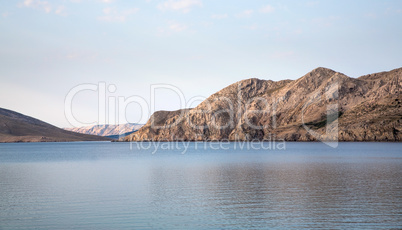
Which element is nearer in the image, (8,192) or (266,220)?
(266,220)

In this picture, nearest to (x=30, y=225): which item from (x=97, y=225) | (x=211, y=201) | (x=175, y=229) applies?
(x=97, y=225)

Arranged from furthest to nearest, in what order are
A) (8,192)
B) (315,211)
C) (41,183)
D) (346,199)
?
(41,183) → (8,192) → (346,199) → (315,211)

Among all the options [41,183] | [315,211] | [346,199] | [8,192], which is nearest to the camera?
[315,211]

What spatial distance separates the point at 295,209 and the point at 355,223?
617 cm

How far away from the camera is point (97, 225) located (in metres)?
29.1

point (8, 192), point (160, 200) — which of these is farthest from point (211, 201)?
point (8, 192)

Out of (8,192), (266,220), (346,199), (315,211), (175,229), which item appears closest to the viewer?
(175,229)

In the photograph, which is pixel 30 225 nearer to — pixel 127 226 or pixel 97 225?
pixel 97 225

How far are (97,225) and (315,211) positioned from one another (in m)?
18.0

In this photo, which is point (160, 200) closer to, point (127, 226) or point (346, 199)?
point (127, 226)

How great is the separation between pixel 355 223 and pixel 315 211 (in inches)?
184

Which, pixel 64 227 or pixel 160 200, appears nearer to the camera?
pixel 64 227

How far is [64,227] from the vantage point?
28672 millimetres

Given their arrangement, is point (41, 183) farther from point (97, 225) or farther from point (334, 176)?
point (334, 176)
